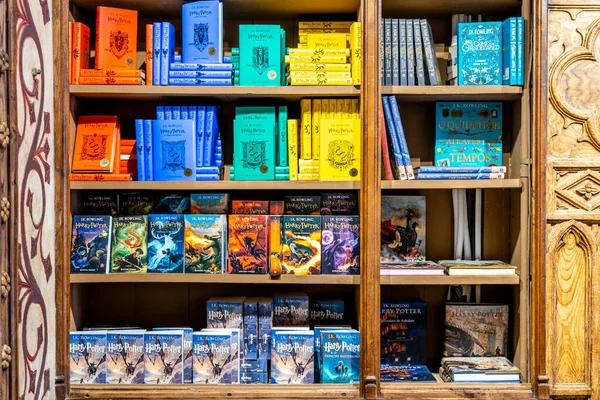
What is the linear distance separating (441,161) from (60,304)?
1682 mm

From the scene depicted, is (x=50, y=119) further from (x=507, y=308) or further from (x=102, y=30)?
(x=507, y=308)

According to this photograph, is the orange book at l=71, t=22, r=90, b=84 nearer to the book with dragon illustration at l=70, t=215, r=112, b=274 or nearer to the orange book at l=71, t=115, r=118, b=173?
the orange book at l=71, t=115, r=118, b=173

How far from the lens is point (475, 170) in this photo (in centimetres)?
243

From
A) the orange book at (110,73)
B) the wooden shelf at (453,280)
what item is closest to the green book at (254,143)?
the orange book at (110,73)

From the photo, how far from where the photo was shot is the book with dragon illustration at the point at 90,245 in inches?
94.3

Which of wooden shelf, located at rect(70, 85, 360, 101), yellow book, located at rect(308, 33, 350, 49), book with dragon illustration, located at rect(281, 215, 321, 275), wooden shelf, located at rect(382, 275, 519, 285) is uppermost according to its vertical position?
yellow book, located at rect(308, 33, 350, 49)

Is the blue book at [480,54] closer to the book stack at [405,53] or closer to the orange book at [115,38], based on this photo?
the book stack at [405,53]

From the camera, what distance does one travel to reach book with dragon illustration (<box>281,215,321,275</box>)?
7.89 feet

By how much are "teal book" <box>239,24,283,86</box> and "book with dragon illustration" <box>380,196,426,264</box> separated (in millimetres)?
746

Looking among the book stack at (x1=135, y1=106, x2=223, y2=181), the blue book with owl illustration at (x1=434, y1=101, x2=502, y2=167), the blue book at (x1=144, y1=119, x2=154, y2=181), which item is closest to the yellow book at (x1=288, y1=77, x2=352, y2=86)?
the book stack at (x1=135, y1=106, x2=223, y2=181)

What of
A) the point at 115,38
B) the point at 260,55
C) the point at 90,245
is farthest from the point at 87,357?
the point at 260,55

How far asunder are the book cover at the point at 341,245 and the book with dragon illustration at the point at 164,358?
26.5 inches

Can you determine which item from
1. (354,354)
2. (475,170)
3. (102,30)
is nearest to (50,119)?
(102,30)

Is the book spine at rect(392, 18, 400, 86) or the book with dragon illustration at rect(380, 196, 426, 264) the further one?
the book with dragon illustration at rect(380, 196, 426, 264)
